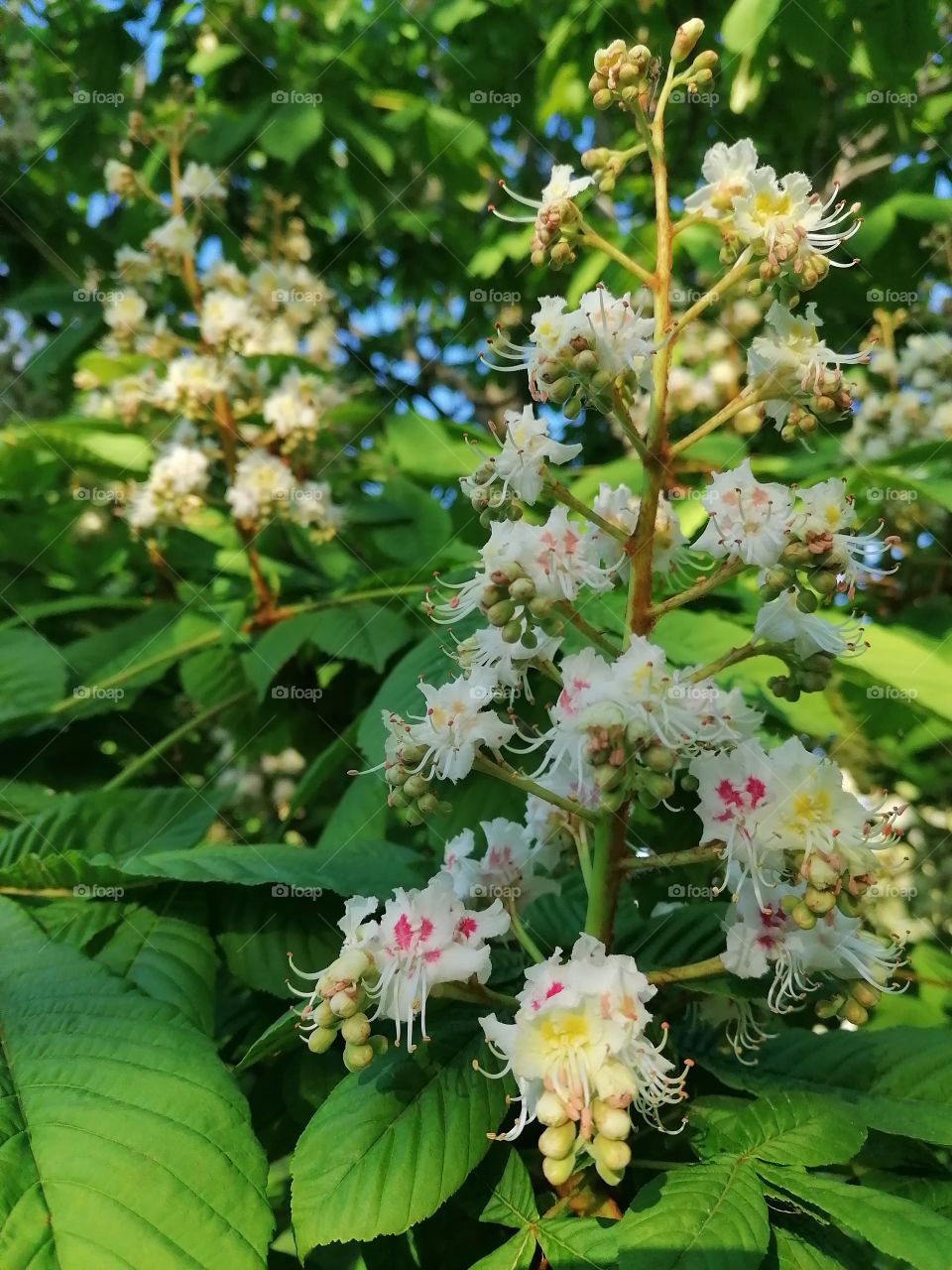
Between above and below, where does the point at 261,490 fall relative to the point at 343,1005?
above

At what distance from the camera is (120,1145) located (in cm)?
100

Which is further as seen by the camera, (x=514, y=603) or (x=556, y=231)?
(x=556, y=231)

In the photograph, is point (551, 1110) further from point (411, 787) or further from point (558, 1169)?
point (411, 787)

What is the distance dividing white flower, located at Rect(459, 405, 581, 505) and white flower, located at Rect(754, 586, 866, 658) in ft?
0.97

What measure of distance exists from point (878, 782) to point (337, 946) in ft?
7.81

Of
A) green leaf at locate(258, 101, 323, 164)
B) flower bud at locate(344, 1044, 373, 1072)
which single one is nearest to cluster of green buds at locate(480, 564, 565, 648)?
flower bud at locate(344, 1044, 373, 1072)

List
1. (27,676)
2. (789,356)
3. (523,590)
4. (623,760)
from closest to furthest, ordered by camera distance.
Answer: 1. (623,760)
2. (523,590)
3. (789,356)
4. (27,676)

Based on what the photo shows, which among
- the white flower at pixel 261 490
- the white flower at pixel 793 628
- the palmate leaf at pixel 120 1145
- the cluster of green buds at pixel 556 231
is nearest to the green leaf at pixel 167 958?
the palmate leaf at pixel 120 1145

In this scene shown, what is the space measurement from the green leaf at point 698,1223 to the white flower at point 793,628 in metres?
0.56

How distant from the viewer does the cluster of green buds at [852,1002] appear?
3.82 ft

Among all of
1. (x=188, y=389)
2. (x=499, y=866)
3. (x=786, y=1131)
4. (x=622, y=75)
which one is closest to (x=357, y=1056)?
(x=499, y=866)

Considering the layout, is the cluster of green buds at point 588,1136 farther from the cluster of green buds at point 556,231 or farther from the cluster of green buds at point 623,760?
the cluster of green buds at point 556,231

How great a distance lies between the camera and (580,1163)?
1076mm

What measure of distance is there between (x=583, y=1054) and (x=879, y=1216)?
325mm
